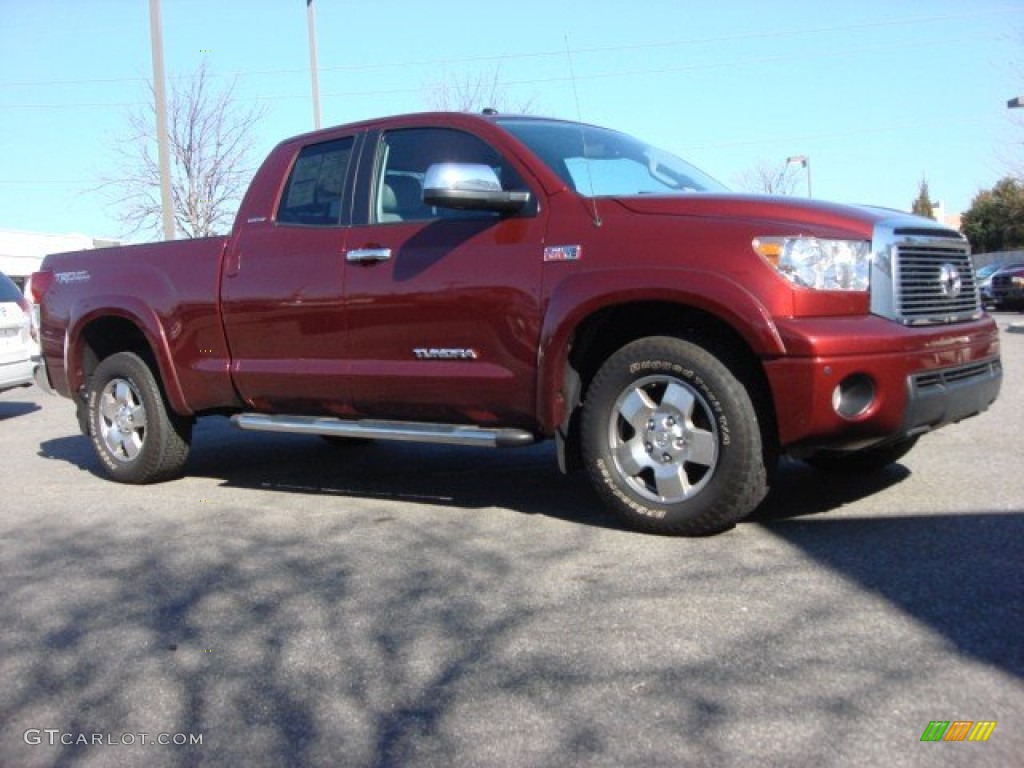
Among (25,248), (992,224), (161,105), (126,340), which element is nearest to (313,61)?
(161,105)

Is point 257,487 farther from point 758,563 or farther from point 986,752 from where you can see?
point 986,752

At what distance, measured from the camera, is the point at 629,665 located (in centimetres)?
321

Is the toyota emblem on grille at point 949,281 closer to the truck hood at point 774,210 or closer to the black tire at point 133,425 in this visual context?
the truck hood at point 774,210

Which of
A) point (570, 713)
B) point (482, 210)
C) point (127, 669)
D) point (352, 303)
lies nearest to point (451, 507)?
point (352, 303)

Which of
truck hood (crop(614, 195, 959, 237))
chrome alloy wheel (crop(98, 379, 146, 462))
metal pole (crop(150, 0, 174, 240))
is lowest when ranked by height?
chrome alloy wheel (crop(98, 379, 146, 462))

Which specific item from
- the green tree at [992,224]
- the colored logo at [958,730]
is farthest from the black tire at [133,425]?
the green tree at [992,224]

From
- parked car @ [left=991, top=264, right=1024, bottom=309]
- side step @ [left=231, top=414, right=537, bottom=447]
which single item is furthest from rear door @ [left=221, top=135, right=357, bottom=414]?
parked car @ [left=991, top=264, right=1024, bottom=309]

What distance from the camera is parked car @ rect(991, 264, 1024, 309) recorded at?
25.1m

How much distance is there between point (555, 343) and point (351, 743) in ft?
7.40

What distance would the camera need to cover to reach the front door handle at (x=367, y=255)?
5.27 metres

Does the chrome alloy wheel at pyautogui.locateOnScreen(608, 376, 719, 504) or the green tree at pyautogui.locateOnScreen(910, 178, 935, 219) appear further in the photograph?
the green tree at pyautogui.locateOnScreen(910, 178, 935, 219)

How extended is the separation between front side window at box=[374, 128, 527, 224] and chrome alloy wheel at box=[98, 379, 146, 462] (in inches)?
89.6

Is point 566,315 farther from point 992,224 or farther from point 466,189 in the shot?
point 992,224

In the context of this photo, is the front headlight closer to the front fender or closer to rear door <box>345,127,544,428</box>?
the front fender
